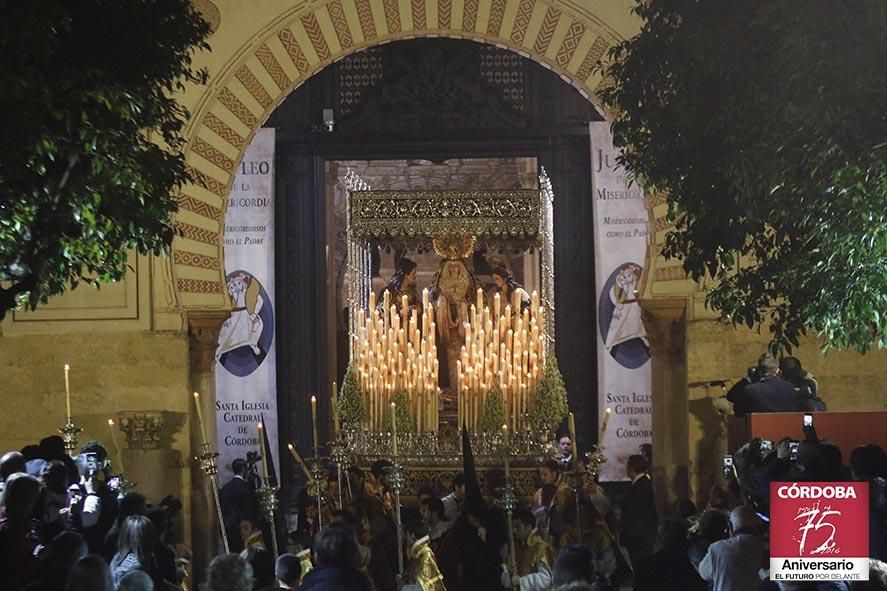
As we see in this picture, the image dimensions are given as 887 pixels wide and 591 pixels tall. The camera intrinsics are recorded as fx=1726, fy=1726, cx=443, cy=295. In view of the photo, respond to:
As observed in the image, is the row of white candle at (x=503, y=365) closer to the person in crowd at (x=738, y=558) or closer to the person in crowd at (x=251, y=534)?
the person in crowd at (x=251, y=534)

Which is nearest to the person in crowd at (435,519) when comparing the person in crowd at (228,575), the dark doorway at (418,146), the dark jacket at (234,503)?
the dark jacket at (234,503)

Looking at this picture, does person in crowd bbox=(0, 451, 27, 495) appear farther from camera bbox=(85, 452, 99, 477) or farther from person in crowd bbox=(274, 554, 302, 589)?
person in crowd bbox=(274, 554, 302, 589)

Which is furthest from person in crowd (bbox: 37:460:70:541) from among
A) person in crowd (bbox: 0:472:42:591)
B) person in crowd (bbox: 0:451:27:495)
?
person in crowd (bbox: 0:472:42:591)

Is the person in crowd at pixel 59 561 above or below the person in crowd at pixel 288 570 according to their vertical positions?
above

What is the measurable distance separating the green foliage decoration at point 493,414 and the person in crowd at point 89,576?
26.7 ft

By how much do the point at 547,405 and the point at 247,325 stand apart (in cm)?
434

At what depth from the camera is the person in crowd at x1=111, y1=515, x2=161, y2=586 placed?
765 centimetres

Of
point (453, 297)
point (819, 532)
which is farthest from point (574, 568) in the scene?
point (453, 297)

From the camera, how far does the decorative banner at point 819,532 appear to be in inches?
265

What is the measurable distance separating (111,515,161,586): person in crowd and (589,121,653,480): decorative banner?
10.2 m

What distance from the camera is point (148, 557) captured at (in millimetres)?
7711

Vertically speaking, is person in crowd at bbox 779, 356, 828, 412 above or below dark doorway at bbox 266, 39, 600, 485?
below

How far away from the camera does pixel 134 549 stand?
7660 mm

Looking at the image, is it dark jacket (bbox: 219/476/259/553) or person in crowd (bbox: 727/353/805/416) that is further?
dark jacket (bbox: 219/476/259/553)
